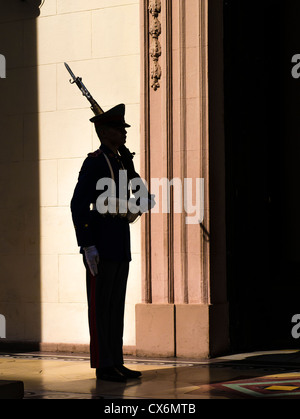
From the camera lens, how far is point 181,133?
882cm

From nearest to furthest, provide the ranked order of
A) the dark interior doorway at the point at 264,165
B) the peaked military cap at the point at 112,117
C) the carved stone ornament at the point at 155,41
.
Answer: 1. the peaked military cap at the point at 112,117
2. the carved stone ornament at the point at 155,41
3. the dark interior doorway at the point at 264,165

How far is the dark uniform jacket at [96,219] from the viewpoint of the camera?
279 inches

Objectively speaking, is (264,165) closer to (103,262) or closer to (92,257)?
(103,262)

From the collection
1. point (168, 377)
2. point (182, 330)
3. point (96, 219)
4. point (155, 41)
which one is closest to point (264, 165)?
point (155, 41)

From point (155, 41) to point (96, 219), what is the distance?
8.44ft

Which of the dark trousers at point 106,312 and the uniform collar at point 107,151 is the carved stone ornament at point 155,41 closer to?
the uniform collar at point 107,151

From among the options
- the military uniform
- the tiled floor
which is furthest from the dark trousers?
the tiled floor

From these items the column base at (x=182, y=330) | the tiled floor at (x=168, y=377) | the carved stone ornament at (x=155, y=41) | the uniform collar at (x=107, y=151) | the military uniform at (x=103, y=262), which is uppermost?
the carved stone ornament at (x=155, y=41)

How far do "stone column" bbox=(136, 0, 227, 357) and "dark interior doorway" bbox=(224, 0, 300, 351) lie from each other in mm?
327

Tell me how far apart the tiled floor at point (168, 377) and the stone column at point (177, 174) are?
34cm

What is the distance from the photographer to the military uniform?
7.16m

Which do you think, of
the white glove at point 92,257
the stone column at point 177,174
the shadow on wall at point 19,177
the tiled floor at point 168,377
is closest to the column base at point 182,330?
the stone column at point 177,174

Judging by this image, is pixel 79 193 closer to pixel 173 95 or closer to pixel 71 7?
pixel 173 95
